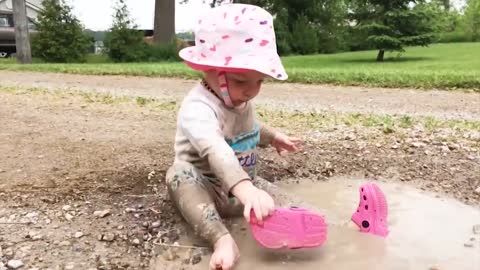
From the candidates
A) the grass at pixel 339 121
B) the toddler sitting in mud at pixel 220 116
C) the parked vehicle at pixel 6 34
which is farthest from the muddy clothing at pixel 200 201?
the parked vehicle at pixel 6 34

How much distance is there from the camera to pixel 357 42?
23.8 m

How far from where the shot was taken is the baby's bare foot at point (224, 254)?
71.4 inches

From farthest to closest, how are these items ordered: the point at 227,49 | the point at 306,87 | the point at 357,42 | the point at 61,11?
the point at 357,42
the point at 61,11
the point at 306,87
the point at 227,49

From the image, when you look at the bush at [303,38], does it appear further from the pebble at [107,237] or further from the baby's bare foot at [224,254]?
the baby's bare foot at [224,254]

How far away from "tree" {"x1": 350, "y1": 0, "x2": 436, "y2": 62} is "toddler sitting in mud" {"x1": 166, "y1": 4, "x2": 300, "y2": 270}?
14.1 m

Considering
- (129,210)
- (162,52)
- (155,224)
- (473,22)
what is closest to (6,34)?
(162,52)

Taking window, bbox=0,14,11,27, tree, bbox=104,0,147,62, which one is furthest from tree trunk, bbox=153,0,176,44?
window, bbox=0,14,11,27

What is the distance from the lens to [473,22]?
2769 centimetres

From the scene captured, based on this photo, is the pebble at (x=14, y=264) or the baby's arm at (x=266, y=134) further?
the baby's arm at (x=266, y=134)

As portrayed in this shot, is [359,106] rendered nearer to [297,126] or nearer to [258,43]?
[297,126]

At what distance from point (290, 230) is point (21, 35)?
1619 centimetres

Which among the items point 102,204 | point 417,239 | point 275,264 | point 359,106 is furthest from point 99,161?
point 359,106

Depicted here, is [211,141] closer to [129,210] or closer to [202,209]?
[202,209]

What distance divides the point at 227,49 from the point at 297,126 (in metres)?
2.28
